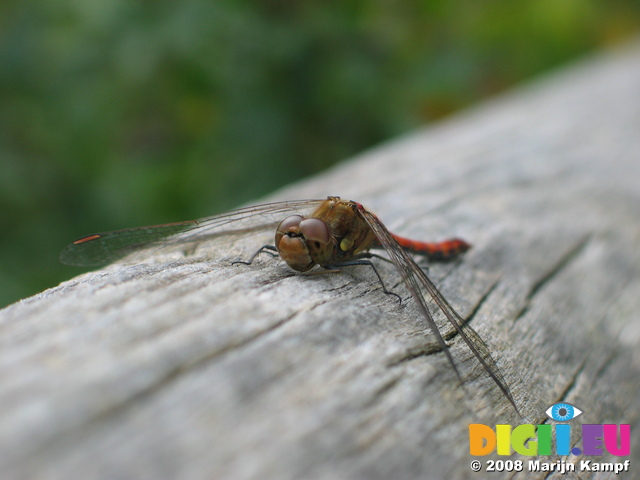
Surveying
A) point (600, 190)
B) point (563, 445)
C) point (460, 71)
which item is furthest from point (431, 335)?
point (460, 71)

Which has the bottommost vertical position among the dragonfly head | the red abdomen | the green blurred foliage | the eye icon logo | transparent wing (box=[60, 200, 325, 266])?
the eye icon logo

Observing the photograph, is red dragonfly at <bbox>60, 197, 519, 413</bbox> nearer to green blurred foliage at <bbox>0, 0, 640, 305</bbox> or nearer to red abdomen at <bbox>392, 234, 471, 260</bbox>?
red abdomen at <bbox>392, 234, 471, 260</bbox>

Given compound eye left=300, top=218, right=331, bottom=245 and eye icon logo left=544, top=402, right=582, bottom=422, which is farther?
compound eye left=300, top=218, right=331, bottom=245

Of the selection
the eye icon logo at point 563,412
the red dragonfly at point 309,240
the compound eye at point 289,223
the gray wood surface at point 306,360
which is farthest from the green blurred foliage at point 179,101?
the eye icon logo at point 563,412

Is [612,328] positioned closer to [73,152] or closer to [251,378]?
[251,378]

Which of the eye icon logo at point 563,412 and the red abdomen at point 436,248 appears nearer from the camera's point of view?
the eye icon logo at point 563,412

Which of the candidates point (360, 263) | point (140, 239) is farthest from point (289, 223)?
point (140, 239)

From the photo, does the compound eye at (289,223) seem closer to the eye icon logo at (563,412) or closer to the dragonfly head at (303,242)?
the dragonfly head at (303,242)

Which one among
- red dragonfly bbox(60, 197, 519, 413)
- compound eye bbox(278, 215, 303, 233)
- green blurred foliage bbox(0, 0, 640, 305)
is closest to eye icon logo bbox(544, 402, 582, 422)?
red dragonfly bbox(60, 197, 519, 413)
